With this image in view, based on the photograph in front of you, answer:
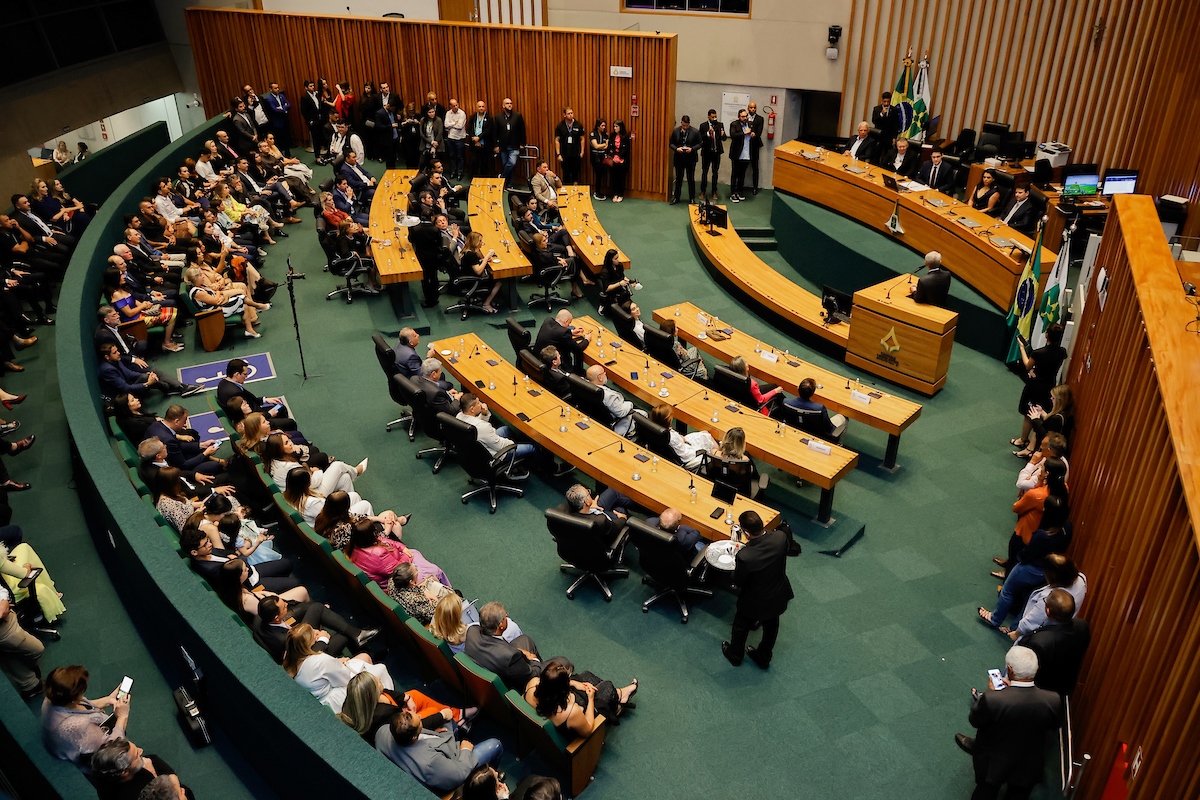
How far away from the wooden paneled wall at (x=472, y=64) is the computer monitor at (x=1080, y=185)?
6.51 metres

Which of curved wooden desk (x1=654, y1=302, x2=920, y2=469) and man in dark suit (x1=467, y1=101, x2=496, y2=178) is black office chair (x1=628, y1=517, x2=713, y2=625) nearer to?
curved wooden desk (x1=654, y1=302, x2=920, y2=469)

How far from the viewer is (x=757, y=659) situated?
19.8ft

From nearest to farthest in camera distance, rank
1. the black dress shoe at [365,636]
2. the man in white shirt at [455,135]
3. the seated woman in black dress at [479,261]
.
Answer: the black dress shoe at [365,636]
the seated woman in black dress at [479,261]
the man in white shirt at [455,135]

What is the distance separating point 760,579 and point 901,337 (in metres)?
4.78

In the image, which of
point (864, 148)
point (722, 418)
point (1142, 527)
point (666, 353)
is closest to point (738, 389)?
point (722, 418)

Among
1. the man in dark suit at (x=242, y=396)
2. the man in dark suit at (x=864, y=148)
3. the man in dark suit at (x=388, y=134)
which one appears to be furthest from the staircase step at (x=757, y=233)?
the man in dark suit at (x=242, y=396)

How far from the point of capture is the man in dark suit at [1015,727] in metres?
4.60

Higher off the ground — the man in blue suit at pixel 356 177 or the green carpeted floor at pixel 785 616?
the man in blue suit at pixel 356 177

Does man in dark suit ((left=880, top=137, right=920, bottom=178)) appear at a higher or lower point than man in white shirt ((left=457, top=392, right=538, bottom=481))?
higher

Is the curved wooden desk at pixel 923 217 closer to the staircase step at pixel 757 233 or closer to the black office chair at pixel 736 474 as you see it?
the staircase step at pixel 757 233

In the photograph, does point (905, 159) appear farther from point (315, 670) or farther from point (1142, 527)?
point (315, 670)

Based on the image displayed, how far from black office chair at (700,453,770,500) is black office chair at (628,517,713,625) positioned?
76 cm

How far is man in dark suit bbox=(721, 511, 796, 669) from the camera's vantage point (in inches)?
218

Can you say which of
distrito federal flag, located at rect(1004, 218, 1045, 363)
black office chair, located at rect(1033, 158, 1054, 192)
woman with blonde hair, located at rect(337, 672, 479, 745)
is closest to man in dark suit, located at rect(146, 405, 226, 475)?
woman with blonde hair, located at rect(337, 672, 479, 745)
